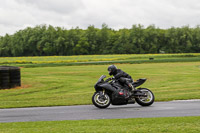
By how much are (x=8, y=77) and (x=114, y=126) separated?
52.7 ft

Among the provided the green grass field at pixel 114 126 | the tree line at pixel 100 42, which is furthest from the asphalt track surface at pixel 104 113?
the tree line at pixel 100 42

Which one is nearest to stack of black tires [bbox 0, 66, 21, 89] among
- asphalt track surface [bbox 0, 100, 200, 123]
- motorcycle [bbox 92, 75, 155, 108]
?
asphalt track surface [bbox 0, 100, 200, 123]

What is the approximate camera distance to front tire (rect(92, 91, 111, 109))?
1147 centimetres

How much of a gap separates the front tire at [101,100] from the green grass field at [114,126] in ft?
8.71

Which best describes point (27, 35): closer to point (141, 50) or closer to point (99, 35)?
point (99, 35)

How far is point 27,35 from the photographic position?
429 ft

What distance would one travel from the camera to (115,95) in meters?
11.4

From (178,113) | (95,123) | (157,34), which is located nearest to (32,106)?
(95,123)

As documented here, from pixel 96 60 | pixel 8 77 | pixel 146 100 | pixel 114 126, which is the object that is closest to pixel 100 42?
pixel 96 60

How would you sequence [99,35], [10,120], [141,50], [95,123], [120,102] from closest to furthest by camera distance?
Result: [95,123] → [10,120] → [120,102] → [141,50] → [99,35]

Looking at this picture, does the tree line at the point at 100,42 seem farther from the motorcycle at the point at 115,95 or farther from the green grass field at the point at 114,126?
the green grass field at the point at 114,126

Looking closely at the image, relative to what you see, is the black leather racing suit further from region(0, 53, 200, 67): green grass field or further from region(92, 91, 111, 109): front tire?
region(0, 53, 200, 67): green grass field

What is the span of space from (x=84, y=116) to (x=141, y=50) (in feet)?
370

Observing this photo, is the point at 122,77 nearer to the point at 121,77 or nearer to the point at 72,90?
the point at 121,77
